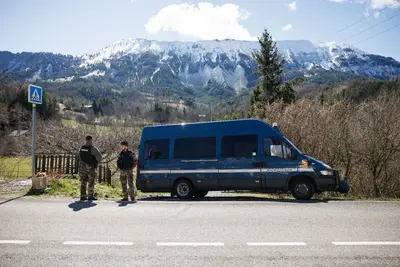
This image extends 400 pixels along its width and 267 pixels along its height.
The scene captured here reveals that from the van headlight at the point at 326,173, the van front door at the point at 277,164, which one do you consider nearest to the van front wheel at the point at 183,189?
the van front door at the point at 277,164

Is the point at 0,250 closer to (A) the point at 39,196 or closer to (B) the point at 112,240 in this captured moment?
(B) the point at 112,240

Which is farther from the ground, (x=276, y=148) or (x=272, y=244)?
(x=276, y=148)

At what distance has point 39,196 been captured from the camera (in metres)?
11.0

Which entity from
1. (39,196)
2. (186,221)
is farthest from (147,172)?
(186,221)

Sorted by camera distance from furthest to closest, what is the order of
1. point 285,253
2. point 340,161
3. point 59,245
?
point 340,161 < point 59,245 < point 285,253

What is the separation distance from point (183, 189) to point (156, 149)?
6.01 ft

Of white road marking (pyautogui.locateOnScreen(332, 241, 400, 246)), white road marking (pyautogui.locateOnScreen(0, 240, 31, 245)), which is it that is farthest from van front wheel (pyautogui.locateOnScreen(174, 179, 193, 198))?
white road marking (pyautogui.locateOnScreen(332, 241, 400, 246))

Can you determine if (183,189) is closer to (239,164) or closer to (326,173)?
(239,164)

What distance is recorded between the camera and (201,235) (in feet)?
19.9

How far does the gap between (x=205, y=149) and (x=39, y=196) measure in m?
5.55

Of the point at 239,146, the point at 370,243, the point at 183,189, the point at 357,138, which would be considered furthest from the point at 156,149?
the point at 370,243

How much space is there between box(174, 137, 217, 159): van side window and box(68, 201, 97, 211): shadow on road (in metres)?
3.90

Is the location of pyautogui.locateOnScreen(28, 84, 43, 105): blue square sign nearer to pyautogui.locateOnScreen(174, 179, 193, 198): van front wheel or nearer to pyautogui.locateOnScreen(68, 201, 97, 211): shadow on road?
pyautogui.locateOnScreen(68, 201, 97, 211): shadow on road

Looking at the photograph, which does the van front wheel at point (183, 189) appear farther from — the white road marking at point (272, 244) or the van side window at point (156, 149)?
the white road marking at point (272, 244)
